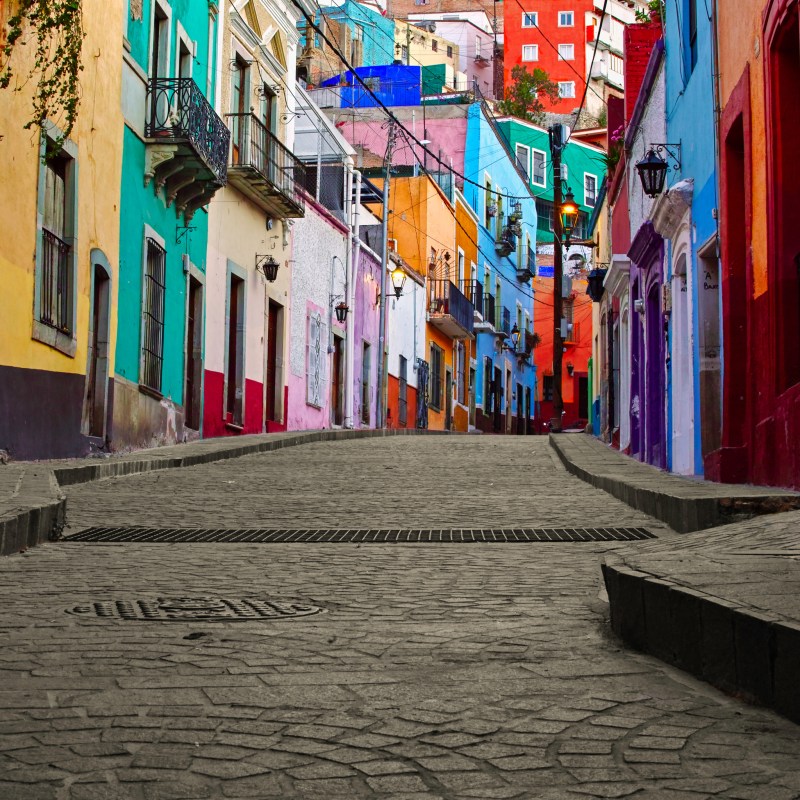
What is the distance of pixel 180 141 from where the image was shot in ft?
58.0

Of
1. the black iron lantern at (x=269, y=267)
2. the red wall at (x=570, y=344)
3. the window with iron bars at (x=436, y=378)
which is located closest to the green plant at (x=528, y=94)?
the red wall at (x=570, y=344)

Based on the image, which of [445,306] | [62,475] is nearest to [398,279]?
[445,306]

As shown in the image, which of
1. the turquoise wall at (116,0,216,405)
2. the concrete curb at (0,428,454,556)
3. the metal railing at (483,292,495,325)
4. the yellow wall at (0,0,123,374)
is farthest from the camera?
the metal railing at (483,292,495,325)

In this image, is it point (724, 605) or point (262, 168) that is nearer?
point (724, 605)

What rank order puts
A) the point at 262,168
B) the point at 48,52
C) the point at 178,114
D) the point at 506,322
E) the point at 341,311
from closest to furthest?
1. the point at 48,52
2. the point at 178,114
3. the point at 262,168
4. the point at 341,311
5. the point at 506,322

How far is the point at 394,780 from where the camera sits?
3.13 m

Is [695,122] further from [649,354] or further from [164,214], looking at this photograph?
[164,214]

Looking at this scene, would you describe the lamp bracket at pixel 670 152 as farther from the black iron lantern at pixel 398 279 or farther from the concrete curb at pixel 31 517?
the black iron lantern at pixel 398 279

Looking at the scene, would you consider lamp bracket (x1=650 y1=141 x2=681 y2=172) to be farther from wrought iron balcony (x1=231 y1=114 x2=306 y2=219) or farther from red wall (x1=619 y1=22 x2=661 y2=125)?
wrought iron balcony (x1=231 y1=114 x2=306 y2=219)

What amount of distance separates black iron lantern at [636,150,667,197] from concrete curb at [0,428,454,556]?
6193mm

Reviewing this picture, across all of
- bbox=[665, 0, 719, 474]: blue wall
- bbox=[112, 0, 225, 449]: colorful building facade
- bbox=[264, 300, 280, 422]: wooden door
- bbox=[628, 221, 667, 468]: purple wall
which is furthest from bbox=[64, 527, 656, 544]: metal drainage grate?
bbox=[264, 300, 280, 422]: wooden door

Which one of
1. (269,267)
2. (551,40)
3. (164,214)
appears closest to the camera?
(164,214)

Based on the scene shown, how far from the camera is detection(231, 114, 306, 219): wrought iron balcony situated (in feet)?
72.9

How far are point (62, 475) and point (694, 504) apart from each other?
6.11m
